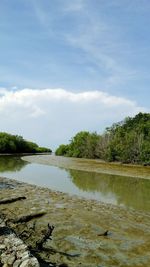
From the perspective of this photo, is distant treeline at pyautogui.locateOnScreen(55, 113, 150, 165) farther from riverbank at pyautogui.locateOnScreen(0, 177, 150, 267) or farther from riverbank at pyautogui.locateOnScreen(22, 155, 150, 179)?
riverbank at pyautogui.locateOnScreen(0, 177, 150, 267)

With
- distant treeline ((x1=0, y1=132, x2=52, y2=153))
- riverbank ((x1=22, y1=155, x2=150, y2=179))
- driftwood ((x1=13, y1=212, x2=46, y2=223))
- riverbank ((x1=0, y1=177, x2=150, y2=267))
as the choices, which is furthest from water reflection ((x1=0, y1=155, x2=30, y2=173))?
distant treeline ((x1=0, y1=132, x2=52, y2=153))

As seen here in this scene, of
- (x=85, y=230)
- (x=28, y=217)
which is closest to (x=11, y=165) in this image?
(x=28, y=217)

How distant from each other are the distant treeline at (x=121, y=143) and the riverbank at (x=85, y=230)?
51.0 m

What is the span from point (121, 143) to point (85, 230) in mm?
64776

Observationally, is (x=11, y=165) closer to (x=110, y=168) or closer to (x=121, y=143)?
(x=110, y=168)

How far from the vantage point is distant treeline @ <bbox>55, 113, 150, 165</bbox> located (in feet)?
238

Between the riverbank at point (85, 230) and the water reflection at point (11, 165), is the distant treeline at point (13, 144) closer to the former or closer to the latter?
the water reflection at point (11, 165)

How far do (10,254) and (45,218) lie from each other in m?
7.45

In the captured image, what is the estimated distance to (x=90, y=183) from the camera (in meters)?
33.1

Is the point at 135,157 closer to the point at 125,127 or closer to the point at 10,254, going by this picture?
the point at 125,127

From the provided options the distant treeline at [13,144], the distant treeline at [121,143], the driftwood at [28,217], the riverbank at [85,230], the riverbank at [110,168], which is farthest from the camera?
the distant treeline at [13,144]

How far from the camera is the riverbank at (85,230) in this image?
1064cm

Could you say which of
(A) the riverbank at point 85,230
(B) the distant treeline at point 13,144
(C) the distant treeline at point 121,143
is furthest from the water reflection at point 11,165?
(B) the distant treeline at point 13,144

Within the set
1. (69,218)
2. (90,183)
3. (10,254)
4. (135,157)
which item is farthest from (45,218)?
(135,157)
